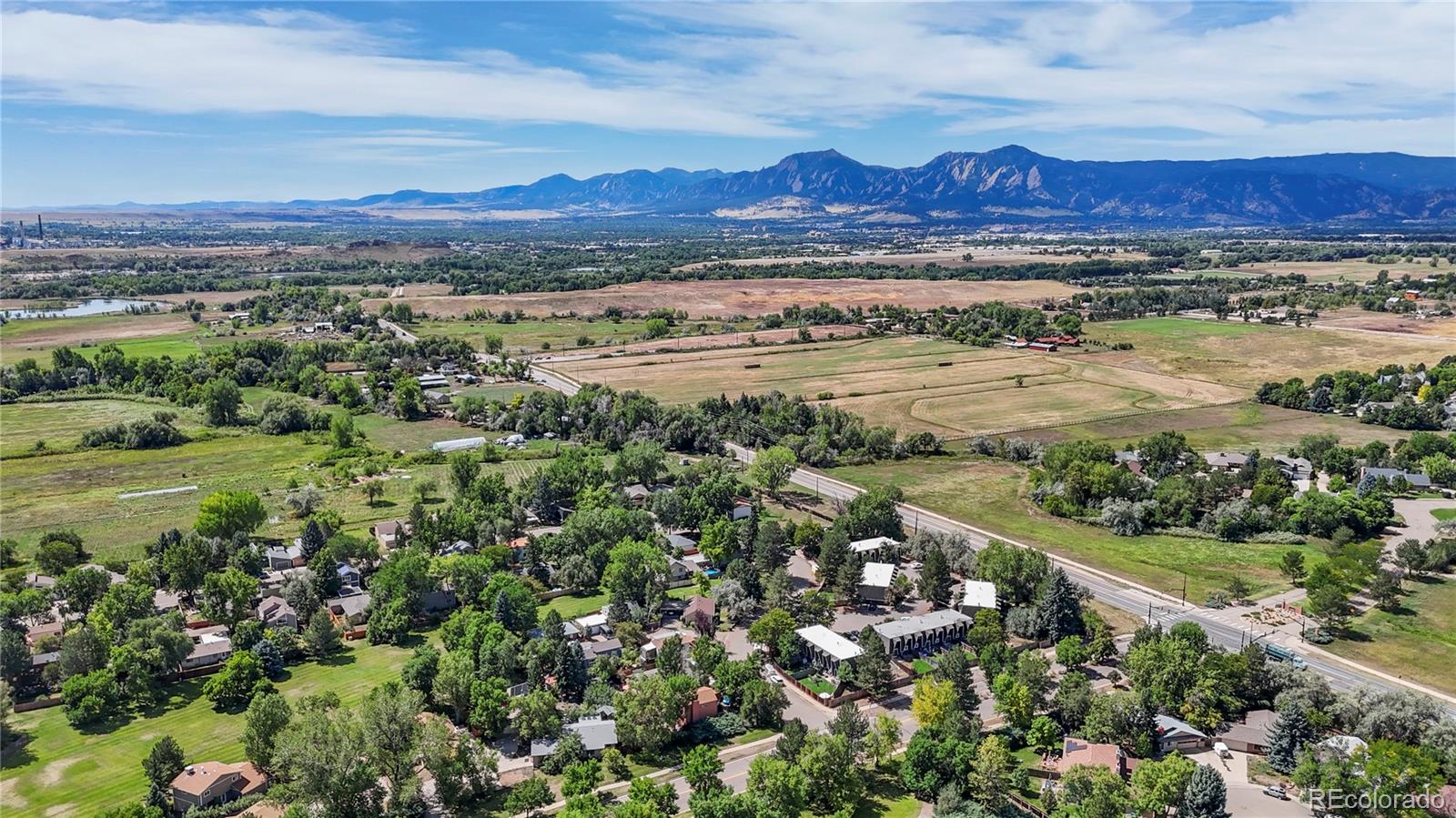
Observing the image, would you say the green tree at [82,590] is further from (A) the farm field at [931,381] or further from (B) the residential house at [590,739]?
(A) the farm field at [931,381]

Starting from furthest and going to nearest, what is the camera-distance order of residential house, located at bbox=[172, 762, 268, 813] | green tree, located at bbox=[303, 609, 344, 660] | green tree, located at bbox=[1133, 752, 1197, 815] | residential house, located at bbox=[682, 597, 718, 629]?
residential house, located at bbox=[682, 597, 718, 629]
green tree, located at bbox=[303, 609, 344, 660]
residential house, located at bbox=[172, 762, 268, 813]
green tree, located at bbox=[1133, 752, 1197, 815]

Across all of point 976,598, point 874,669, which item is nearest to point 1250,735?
point 976,598

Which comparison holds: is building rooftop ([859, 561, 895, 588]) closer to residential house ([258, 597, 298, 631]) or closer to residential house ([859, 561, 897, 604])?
residential house ([859, 561, 897, 604])

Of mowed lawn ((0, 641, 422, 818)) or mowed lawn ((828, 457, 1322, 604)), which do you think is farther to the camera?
mowed lawn ((828, 457, 1322, 604))

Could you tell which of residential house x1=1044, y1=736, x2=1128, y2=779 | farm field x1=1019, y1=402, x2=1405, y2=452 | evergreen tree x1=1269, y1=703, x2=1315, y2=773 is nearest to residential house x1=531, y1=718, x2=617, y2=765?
residential house x1=1044, y1=736, x2=1128, y2=779

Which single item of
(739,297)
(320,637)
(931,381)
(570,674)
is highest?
(739,297)

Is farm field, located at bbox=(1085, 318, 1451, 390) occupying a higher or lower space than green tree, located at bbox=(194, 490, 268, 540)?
higher

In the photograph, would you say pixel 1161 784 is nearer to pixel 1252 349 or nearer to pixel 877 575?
pixel 877 575
